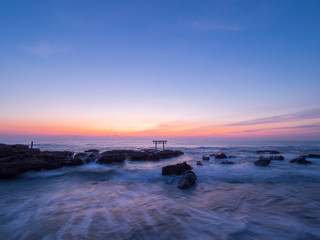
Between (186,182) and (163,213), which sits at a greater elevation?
(186,182)

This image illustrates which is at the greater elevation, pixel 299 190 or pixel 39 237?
pixel 39 237

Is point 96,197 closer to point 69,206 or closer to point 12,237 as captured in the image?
point 69,206

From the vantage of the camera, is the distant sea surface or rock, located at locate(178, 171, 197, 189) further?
rock, located at locate(178, 171, 197, 189)

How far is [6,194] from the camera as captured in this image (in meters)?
7.12

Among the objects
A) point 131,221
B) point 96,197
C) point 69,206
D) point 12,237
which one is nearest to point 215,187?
point 131,221

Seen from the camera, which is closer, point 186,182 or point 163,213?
point 163,213

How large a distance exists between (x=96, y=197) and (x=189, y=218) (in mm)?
4230

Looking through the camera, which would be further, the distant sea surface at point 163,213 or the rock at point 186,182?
the rock at point 186,182

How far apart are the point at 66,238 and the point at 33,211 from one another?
8.69 ft

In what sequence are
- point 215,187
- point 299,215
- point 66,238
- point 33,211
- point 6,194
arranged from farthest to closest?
1. point 215,187
2. point 6,194
3. point 33,211
4. point 299,215
5. point 66,238

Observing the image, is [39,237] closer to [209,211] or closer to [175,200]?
[175,200]

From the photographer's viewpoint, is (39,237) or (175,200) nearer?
(39,237)

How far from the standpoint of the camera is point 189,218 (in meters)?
4.62

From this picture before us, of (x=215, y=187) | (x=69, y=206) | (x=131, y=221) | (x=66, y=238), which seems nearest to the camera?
(x=66, y=238)
